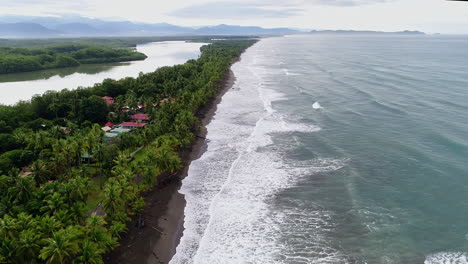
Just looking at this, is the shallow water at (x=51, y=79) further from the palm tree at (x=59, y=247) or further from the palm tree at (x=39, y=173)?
the palm tree at (x=59, y=247)

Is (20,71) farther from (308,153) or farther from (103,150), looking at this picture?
(308,153)

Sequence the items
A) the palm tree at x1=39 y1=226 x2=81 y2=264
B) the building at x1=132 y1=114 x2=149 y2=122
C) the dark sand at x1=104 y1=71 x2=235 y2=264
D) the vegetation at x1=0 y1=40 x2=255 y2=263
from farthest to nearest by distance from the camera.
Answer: the building at x1=132 y1=114 x2=149 y2=122 < the dark sand at x1=104 y1=71 x2=235 y2=264 < the vegetation at x1=0 y1=40 x2=255 y2=263 < the palm tree at x1=39 y1=226 x2=81 y2=264

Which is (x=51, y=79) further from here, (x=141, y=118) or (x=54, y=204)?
(x=54, y=204)

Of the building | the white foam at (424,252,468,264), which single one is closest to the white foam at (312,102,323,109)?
the building

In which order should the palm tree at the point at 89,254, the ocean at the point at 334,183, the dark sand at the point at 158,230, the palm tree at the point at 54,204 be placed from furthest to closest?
the ocean at the point at 334,183 → the dark sand at the point at 158,230 → the palm tree at the point at 54,204 → the palm tree at the point at 89,254

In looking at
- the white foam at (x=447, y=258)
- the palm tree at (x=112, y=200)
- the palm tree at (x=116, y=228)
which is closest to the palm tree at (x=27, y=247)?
the palm tree at (x=116, y=228)

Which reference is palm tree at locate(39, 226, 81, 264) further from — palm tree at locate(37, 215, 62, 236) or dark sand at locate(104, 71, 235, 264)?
dark sand at locate(104, 71, 235, 264)

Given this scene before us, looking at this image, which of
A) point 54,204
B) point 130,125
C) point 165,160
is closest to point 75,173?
point 54,204
